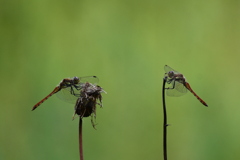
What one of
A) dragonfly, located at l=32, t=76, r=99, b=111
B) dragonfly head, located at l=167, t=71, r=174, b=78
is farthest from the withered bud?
dragonfly head, located at l=167, t=71, r=174, b=78

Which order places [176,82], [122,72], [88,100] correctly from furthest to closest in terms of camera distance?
[122,72] < [176,82] < [88,100]

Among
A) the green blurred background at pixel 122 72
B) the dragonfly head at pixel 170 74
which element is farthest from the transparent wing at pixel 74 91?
the green blurred background at pixel 122 72

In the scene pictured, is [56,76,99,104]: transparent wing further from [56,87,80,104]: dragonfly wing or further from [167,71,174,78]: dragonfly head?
[167,71,174,78]: dragonfly head

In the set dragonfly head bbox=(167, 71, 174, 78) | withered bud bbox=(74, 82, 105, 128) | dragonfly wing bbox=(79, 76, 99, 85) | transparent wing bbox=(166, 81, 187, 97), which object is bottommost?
withered bud bbox=(74, 82, 105, 128)

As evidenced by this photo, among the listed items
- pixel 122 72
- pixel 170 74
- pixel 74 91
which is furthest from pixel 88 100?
pixel 122 72

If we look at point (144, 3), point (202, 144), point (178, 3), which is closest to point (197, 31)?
point (178, 3)

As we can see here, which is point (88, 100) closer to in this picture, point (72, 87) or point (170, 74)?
point (72, 87)

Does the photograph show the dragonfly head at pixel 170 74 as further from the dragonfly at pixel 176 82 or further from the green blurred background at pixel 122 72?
the green blurred background at pixel 122 72

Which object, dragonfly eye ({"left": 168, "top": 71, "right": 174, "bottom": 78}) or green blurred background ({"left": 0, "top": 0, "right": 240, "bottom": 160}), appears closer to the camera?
dragonfly eye ({"left": 168, "top": 71, "right": 174, "bottom": 78})

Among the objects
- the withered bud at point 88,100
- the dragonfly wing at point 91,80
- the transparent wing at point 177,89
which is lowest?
the withered bud at point 88,100

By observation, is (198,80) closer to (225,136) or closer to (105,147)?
(225,136)
